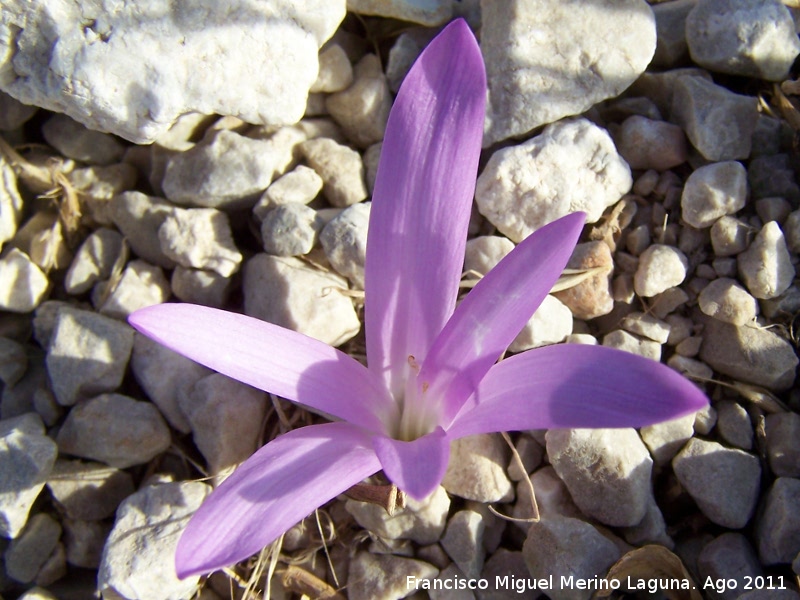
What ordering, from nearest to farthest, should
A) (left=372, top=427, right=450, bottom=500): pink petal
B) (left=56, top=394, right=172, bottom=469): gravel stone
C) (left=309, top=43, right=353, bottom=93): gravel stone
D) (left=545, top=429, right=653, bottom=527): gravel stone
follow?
1. (left=372, top=427, right=450, bottom=500): pink petal
2. (left=545, top=429, right=653, bottom=527): gravel stone
3. (left=56, top=394, right=172, bottom=469): gravel stone
4. (left=309, top=43, right=353, bottom=93): gravel stone

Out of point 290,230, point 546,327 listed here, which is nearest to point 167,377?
point 290,230

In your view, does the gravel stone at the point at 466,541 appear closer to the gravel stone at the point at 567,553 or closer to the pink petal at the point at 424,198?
the gravel stone at the point at 567,553

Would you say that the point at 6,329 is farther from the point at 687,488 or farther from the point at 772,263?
the point at 772,263

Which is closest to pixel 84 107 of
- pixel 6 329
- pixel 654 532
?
pixel 6 329

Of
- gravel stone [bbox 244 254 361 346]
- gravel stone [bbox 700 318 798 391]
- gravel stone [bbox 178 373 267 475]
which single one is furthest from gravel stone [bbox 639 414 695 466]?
gravel stone [bbox 178 373 267 475]

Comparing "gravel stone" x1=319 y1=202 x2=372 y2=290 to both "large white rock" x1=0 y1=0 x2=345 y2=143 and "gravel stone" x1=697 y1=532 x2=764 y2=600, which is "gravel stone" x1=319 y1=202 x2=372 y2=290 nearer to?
"large white rock" x1=0 y1=0 x2=345 y2=143

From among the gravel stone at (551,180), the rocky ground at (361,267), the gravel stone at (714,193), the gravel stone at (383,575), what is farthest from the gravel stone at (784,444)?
the gravel stone at (383,575)
